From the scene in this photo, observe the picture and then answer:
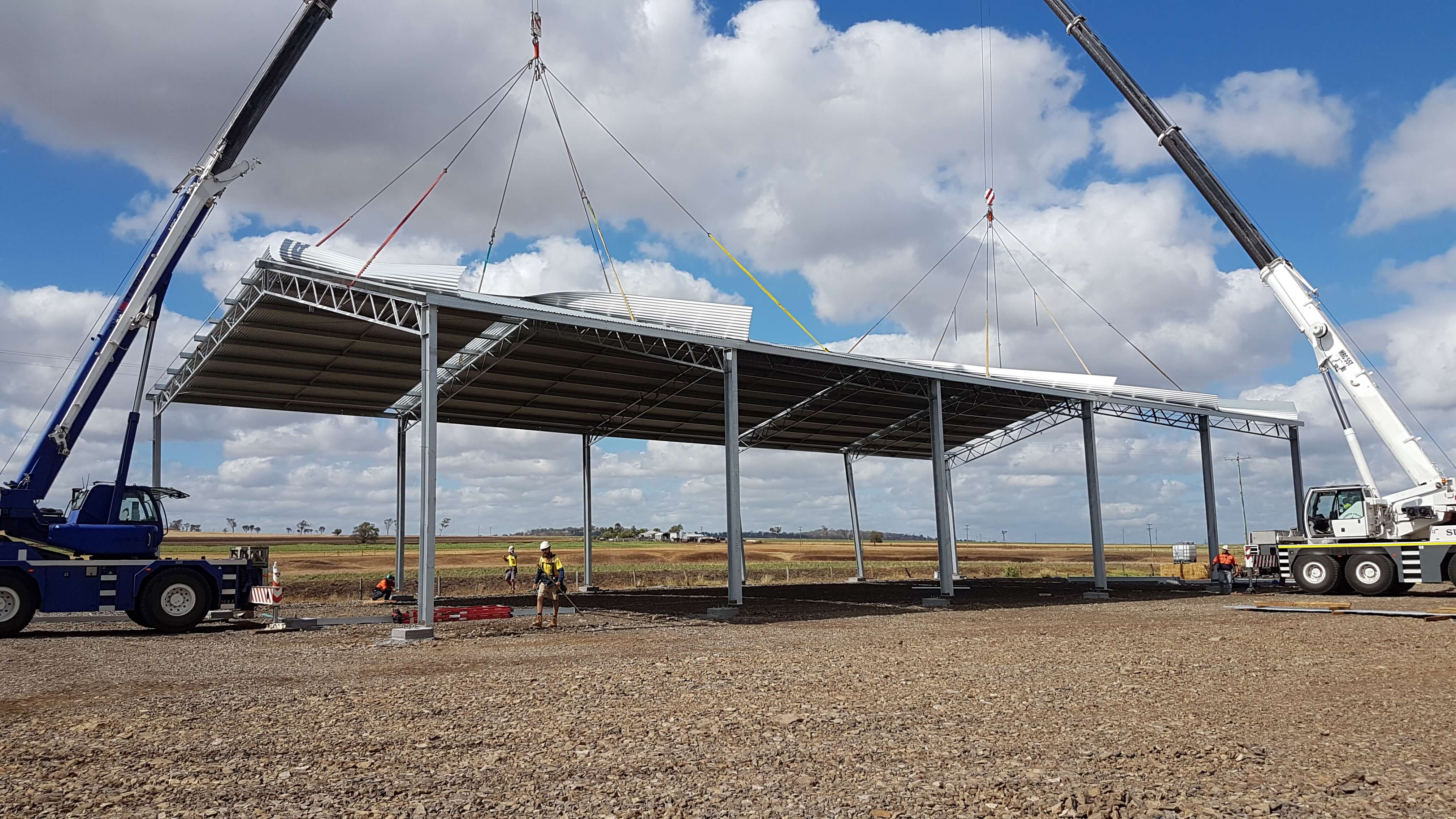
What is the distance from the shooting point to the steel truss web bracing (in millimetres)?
19578

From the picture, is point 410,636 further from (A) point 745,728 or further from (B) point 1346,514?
(B) point 1346,514

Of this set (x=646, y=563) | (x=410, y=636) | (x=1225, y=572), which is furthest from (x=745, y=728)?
(x=646, y=563)

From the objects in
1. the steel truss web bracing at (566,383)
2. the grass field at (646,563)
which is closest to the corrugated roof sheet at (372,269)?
the steel truss web bracing at (566,383)

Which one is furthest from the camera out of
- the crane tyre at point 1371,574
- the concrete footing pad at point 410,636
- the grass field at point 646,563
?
the grass field at point 646,563

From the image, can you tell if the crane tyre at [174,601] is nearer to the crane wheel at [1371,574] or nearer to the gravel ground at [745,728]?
the gravel ground at [745,728]

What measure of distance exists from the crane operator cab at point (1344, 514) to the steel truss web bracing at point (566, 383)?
22.0 feet

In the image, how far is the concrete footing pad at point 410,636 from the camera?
16750 millimetres

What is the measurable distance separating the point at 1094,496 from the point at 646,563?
42.2 m

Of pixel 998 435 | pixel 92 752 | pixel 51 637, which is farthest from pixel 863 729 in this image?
pixel 998 435

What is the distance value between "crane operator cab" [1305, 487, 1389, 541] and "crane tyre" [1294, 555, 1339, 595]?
71 cm

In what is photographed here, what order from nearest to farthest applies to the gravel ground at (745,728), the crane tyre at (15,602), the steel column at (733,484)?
1. the gravel ground at (745,728)
2. the crane tyre at (15,602)
3. the steel column at (733,484)

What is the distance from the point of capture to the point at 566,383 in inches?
1108

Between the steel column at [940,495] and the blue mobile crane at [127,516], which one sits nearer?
the blue mobile crane at [127,516]

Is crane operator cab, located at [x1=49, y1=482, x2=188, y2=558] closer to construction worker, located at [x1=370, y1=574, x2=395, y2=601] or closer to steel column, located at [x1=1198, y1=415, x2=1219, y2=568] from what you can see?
construction worker, located at [x1=370, y1=574, x2=395, y2=601]
